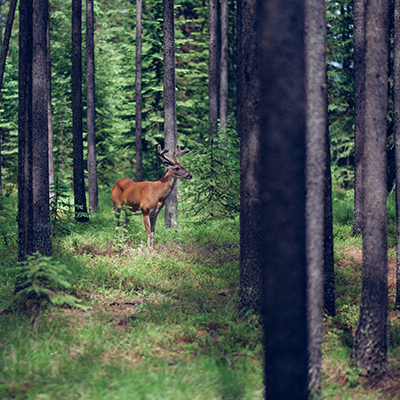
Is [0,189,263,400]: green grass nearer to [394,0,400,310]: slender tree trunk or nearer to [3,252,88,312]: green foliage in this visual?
[3,252,88,312]: green foliage

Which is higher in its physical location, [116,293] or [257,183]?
[257,183]

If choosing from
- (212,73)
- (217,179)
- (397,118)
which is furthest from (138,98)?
(397,118)

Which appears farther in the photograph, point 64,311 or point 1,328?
point 64,311

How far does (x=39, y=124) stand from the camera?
31.1ft

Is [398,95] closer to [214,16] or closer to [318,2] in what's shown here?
[318,2]

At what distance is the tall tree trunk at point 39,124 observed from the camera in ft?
30.4

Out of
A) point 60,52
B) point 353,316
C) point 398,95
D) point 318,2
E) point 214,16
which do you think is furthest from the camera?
point 60,52

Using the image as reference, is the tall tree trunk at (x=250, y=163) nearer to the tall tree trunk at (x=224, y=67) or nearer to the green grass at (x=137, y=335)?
the green grass at (x=137, y=335)

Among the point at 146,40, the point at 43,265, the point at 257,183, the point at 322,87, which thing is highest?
the point at 146,40

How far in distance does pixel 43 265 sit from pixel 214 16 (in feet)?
62.2

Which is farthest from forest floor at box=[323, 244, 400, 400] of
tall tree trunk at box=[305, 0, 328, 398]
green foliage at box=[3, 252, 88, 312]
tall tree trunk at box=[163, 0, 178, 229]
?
tall tree trunk at box=[163, 0, 178, 229]

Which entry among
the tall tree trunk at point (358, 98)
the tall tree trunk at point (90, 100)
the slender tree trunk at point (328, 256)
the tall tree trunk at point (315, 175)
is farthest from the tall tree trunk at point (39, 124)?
the tall tree trunk at point (90, 100)

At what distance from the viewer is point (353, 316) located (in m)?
8.14

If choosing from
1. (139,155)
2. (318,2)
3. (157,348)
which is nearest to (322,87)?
(318,2)
